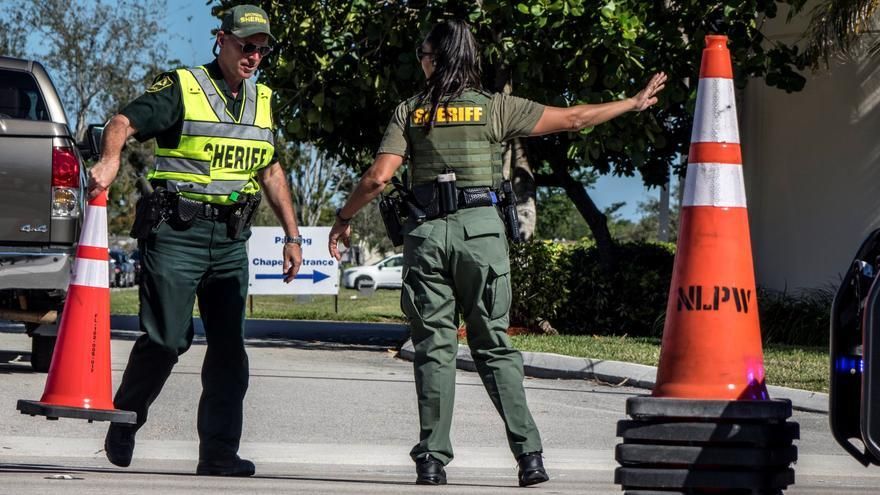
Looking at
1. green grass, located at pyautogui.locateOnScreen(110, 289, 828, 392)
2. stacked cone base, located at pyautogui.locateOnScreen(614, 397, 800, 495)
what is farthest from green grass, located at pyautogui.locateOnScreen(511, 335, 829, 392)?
stacked cone base, located at pyautogui.locateOnScreen(614, 397, 800, 495)

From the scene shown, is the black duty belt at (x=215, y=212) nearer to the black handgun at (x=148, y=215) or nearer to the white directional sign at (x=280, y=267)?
the black handgun at (x=148, y=215)

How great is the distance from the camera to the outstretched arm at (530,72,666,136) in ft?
18.0

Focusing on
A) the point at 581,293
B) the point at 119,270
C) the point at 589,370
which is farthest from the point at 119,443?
the point at 119,270

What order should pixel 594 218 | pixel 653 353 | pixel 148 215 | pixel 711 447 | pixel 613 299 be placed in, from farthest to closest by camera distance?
pixel 594 218, pixel 613 299, pixel 653 353, pixel 148 215, pixel 711 447

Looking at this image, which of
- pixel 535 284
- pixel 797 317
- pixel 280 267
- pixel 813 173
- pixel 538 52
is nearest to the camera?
pixel 538 52

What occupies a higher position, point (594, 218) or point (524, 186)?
point (524, 186)

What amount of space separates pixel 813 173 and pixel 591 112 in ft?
34.6

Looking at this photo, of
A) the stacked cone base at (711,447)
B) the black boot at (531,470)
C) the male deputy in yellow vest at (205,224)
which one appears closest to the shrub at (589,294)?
the male deputy in yellow vest at (205,224)

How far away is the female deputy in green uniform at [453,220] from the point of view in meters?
5.60

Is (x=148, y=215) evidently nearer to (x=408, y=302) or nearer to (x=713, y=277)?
(x=408, y=302)

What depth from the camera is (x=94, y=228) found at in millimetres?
5863

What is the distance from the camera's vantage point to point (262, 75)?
14781mm

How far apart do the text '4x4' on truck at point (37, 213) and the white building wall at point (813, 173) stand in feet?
27.4

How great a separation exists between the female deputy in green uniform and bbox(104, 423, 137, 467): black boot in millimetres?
1168
